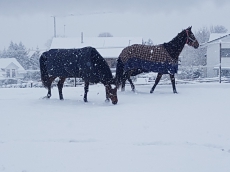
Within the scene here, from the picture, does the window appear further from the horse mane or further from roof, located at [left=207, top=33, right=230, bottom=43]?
the horse mane

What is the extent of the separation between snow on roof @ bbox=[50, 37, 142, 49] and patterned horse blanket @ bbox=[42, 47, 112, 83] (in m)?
21.0

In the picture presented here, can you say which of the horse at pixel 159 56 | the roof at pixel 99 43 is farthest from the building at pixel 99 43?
the horse at pixel 159 56

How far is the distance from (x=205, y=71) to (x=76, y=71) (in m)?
17.7

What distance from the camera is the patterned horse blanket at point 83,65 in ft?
25.7

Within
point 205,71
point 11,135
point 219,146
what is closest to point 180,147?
point 219,146

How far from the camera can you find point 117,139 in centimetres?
439

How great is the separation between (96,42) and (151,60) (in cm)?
2165

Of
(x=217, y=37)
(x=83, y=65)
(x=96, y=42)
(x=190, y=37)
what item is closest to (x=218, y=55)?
(x=217, y=37)

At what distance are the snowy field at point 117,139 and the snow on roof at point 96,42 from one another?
2307 centimetres

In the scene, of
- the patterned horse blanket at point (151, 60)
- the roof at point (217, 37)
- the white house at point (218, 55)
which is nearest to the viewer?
the patterned horse blanket at point (151, 60)

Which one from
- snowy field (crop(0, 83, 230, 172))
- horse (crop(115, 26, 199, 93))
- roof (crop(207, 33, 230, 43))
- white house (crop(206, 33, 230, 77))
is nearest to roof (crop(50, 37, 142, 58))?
roof (crop(207, 33, 230, 43))

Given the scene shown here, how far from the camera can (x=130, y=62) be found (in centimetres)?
968

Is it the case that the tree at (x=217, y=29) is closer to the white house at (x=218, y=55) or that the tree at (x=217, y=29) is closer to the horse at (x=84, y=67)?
the white house at (x=218, y=55)

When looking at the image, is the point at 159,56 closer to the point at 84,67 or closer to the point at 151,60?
the point at 151,60
